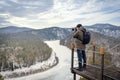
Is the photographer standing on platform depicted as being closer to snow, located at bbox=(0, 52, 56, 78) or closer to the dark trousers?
the dark trousers

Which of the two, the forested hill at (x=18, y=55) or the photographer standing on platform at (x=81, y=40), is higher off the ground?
the photographer standing on platform at (x=81, y=40)

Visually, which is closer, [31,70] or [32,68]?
[31,70]

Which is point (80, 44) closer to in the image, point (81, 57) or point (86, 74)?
point (81, 57)

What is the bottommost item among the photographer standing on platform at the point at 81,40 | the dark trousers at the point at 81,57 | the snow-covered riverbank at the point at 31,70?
the snow-covered riverbank at the point at 31,70

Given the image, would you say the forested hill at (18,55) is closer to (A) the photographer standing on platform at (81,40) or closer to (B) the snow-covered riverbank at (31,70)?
(B) the snow-covered riverbank at (31,70)

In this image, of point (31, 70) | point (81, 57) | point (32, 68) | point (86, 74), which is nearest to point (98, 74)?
point (86, 74)

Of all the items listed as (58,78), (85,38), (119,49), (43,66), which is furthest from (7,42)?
(85,38)

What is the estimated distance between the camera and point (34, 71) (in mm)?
38406

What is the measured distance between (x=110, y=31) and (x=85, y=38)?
106044 mm

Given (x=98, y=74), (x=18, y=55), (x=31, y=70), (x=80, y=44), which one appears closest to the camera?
(x=98, y=74)

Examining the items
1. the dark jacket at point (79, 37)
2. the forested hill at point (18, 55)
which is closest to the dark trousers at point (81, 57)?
the dark jacket at point (79, 37)

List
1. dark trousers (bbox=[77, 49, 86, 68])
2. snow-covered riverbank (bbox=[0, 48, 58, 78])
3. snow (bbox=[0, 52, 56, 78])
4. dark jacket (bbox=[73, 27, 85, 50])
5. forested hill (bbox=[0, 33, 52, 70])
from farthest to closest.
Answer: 1. forested hill (bbox=[0, 33, 52, 70])
2. snow (bbox=[0, 52, 56, 78])
3. snow-covered riverbank (bbox=[0, 48, 58, 78])
4. dark trousers (bbox=[77, 49, 86, 68])
5. dark jacket (bbox=[73, 27, 85, 50])

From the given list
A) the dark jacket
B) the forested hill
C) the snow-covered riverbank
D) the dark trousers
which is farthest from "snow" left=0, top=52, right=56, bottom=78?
the dark jacket

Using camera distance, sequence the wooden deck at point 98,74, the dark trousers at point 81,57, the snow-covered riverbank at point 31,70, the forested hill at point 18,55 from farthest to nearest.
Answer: the forested hill at point 18,55, the snow-covered riverbank at point 31,70, the dark trousers at point 81,57, the wooden deck at point 98,74
